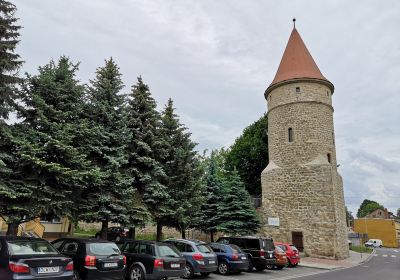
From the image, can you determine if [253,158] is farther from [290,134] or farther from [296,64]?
[296,64]

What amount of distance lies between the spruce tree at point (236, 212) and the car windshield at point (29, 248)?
17138 mm

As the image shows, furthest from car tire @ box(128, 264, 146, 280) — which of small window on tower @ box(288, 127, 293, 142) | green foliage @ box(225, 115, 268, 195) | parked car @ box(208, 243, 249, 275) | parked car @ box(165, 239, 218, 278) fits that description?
green foliage @ box(225, 115, 268, 195)

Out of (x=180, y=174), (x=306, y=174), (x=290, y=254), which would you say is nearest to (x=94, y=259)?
(x=180, y=174)

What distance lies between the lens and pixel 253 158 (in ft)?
133

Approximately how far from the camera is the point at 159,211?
17188 millimetres

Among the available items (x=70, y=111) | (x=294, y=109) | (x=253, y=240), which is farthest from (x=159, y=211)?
(x=294, y=109)

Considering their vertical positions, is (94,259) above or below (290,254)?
above

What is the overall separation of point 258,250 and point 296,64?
2019cm

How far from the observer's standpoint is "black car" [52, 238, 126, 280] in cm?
920

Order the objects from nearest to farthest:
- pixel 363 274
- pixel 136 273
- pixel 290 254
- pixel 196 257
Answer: pixel 136 273 → pixel 196 257 → pixel 363 274 → pixel 290 254

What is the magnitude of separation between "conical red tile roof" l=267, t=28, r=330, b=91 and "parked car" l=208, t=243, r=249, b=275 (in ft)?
64.2

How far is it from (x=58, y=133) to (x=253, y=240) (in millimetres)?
11220

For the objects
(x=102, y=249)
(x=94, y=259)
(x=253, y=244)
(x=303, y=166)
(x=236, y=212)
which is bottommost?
(x=253, y=244)

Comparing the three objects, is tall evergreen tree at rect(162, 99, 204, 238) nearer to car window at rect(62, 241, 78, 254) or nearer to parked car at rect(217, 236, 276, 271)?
parked car at rect(217, 236, 276, 271)
